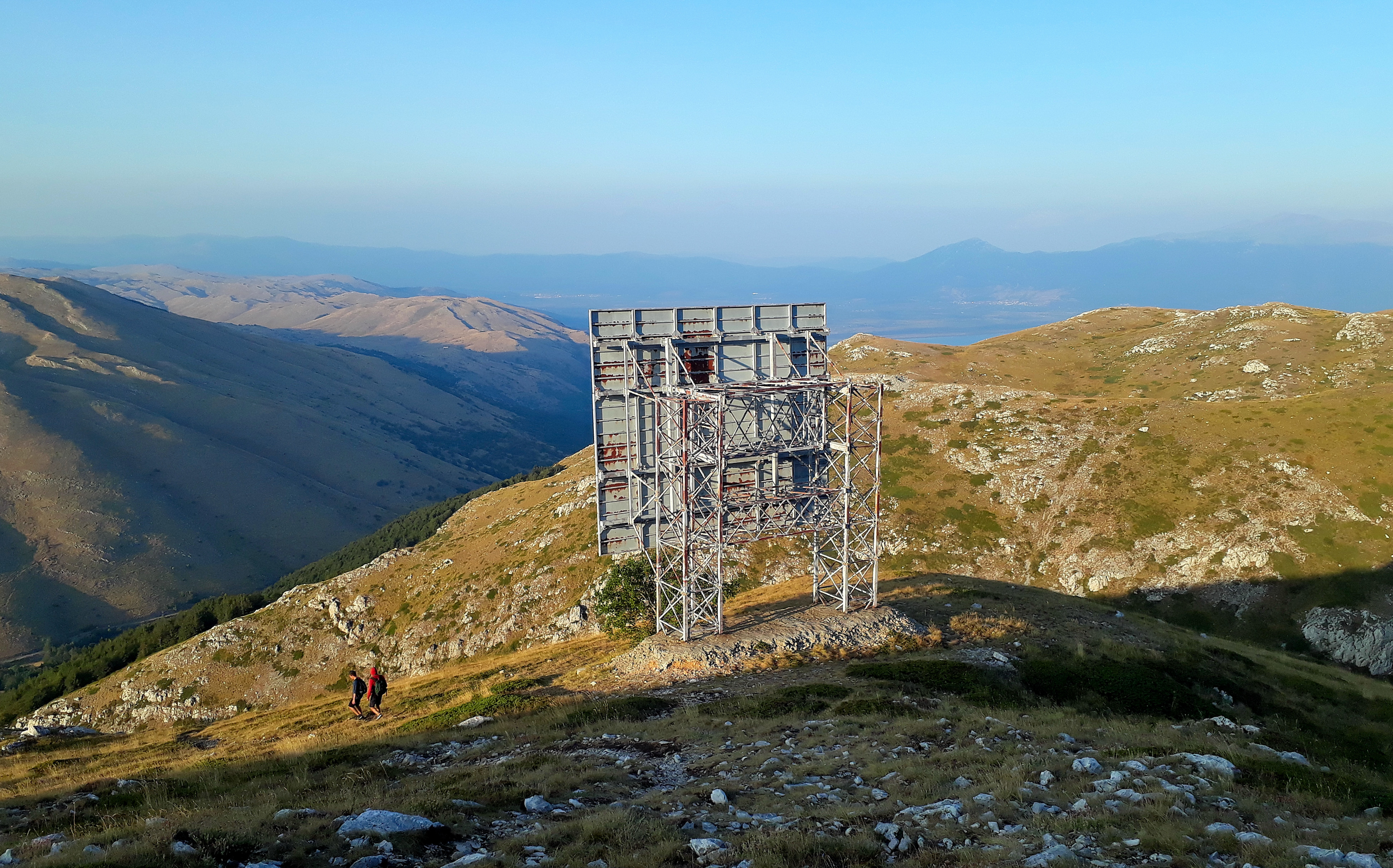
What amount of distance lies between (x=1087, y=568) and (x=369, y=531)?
16281 cm

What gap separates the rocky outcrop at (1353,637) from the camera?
5091cm

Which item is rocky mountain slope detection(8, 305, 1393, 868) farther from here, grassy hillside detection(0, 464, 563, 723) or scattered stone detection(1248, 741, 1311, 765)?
grassy hillside detection(0, 464, 563, 723)

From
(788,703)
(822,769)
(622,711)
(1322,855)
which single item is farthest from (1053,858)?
(622,711)

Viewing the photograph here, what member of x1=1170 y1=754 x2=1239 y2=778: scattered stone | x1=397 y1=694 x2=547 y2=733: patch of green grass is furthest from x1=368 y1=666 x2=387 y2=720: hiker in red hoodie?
x1=1170 y1=754 x2=1239 y2=778: scattered stone

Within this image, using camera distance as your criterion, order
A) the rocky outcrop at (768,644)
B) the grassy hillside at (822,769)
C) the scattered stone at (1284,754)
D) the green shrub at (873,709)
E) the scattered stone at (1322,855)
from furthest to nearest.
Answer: the rocky outcrop at (768,644) < the green shrub at (873,709) < the scattered stone at (1284,754) < the grassy hillside at (822,769) < the scattered stone at (1322,855)

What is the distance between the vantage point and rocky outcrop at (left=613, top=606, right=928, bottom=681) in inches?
1332

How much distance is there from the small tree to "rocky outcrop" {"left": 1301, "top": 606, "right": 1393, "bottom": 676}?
156 feet

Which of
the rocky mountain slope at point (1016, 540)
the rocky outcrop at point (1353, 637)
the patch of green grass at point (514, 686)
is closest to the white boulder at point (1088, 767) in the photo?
the patch of green grass at point (514, 686)

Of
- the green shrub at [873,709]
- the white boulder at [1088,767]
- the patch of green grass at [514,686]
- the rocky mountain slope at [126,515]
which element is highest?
the white boulder at [1088,767]

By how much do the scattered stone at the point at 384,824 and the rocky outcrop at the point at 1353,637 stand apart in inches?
2457

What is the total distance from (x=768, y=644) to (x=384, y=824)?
2383 cm

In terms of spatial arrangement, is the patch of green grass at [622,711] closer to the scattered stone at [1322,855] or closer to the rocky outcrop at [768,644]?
the rocky outcrop at [768,644]

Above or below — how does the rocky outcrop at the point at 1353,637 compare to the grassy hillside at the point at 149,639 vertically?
above

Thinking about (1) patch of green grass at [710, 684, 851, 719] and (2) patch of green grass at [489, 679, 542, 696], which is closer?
(1) patch of green grass at [710, 684, 851, 719]
